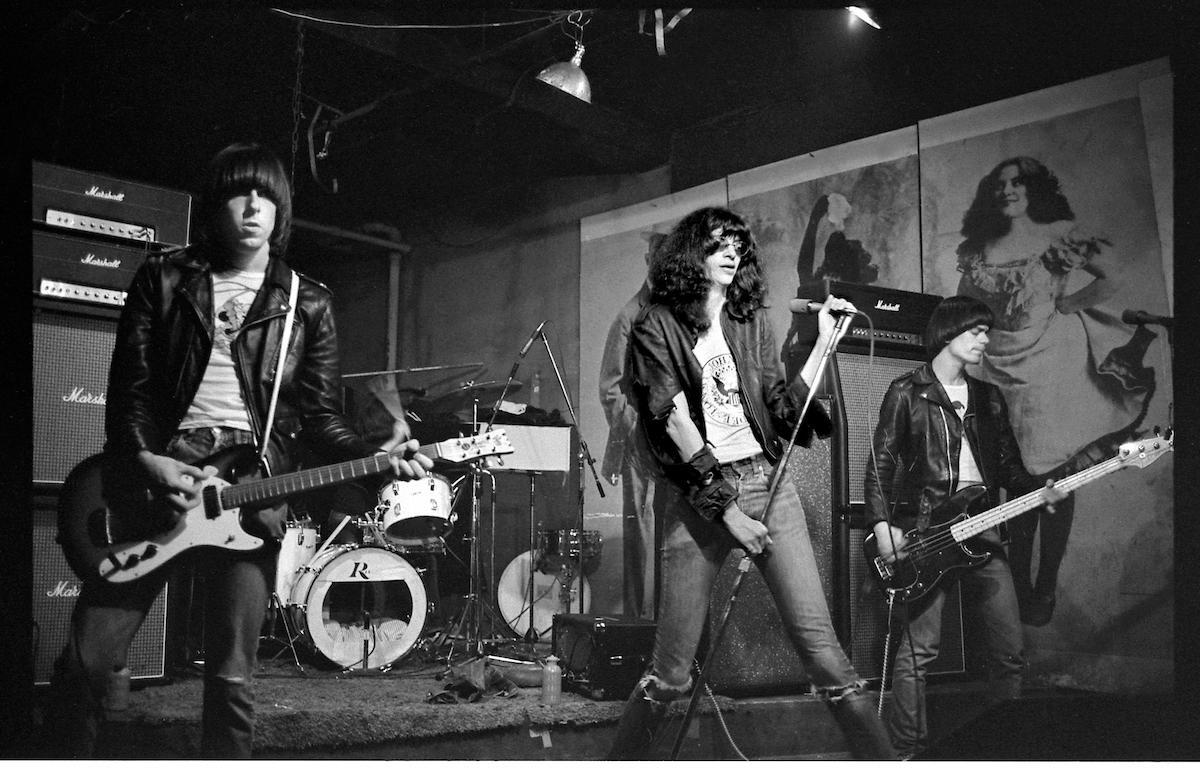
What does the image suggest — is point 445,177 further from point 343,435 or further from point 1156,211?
point 1156,211

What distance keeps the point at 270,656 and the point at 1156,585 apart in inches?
119

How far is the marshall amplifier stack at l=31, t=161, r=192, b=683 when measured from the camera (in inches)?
125

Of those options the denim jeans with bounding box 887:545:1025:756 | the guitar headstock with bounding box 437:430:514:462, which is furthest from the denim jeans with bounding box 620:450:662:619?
the denim jeans with bounding box 887:545:1025:756

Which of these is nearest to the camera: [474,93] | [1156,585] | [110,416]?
[110,416]

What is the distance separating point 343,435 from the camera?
3.27 m

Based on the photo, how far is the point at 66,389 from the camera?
323 cm

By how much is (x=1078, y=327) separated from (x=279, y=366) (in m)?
2.77

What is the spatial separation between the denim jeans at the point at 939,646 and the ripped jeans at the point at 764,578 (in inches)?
12.9

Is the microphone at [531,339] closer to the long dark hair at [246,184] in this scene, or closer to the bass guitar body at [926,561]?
the long dark hair at [246,184]

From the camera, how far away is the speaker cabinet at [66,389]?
3209 mm

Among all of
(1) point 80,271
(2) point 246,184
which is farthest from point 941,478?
(1) point 80,271

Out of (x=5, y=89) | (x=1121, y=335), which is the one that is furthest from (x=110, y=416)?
→ (x=1121, y=335)

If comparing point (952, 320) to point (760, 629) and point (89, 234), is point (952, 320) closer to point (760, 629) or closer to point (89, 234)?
point (760, 629)

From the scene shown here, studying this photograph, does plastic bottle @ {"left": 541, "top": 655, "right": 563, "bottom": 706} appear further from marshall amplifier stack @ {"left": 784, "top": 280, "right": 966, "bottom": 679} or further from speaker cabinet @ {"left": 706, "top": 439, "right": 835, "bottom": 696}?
marshall amplifier stack @ {"left": 784, "top": 280, "right": 966, "bottom": 679}
